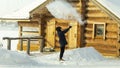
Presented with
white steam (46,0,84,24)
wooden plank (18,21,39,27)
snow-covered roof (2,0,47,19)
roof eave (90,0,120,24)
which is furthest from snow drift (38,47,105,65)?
wooden plank (18,21,39,27)

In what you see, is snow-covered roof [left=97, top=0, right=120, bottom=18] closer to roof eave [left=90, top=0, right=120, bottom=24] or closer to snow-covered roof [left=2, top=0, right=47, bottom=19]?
roof eave [left=90, top=0, right=120, bottom=24]

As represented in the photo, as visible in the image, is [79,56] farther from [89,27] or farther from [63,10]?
[63,10]

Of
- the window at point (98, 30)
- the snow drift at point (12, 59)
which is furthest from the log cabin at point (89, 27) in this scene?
the snow drift at point (12, 59)

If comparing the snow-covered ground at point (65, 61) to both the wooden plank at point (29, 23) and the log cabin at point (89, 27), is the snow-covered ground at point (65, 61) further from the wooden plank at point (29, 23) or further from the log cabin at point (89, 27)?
the wooden plank at point (29, 23)

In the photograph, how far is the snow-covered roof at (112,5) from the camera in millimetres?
22456

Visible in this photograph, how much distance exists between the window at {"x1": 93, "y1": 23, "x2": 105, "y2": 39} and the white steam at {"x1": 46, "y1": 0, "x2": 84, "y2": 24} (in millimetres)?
882

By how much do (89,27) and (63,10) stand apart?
2.26m

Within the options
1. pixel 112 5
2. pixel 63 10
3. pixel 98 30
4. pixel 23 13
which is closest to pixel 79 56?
pixel 98 30

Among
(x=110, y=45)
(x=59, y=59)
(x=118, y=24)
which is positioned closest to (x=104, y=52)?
(x=110, y=45)

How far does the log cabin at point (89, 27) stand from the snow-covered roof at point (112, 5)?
13 cm

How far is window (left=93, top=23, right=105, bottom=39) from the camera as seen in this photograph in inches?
936

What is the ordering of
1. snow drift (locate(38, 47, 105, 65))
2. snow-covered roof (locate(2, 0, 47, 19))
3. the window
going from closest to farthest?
1. snow drift (locate(38, 47, 105, 65))
2. the window
3. snow-covered roof (locate(2, 0, 47, 19))

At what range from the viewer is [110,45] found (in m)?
23.2

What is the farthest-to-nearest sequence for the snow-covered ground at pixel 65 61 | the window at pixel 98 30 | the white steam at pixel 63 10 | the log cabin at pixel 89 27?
1. the white steam at pixel 63 10
2. the window at pixel 98 30
3. the log cabin at pixel 89 27
4. the snow-covered ground at pixel 65 61
